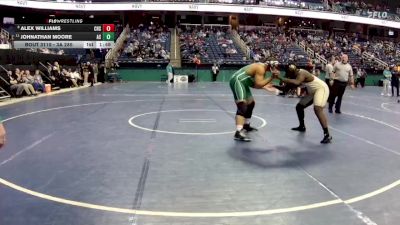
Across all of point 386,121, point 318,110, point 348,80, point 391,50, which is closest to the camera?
point 318,110

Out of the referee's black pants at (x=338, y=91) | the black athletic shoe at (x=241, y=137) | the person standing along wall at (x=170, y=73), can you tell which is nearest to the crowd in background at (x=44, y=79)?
the person standing along wall at (x=170, y=73)

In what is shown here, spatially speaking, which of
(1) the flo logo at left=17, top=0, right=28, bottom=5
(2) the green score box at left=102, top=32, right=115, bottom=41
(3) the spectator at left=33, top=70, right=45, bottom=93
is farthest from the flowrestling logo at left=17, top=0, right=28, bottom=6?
(3) the spectator at left=33, top=70, right=45, bottom=93

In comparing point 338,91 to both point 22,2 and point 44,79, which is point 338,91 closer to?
point 44,79

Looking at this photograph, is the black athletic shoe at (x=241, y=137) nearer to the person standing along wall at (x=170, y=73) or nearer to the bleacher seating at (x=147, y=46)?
the person standing along wall at (x=170, y=73)

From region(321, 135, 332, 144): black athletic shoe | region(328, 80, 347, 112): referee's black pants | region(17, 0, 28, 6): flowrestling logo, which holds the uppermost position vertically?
region(17, 0, 28, 6): flowrestling logo

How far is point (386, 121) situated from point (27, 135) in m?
8.24

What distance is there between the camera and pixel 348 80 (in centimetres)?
1189

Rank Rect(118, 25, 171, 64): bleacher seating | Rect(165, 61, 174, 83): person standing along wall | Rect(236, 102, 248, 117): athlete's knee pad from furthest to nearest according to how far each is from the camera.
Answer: Rect(118, 25, 171, 64): bleacher seating → Rect(165, 61, 174, 83): person standing along wall → Rect(236, 102, 248, 117): athlete's knee pad

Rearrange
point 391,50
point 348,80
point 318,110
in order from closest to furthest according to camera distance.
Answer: point 318,110 < point 348,80 < point 391,50

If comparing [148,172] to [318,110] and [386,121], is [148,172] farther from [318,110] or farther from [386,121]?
[386,121]

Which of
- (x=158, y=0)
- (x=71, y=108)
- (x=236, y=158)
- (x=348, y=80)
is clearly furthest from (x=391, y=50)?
(x=236, y=158)

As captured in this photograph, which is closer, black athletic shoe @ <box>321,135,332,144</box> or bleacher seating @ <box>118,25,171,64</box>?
black athletic shoe @ <box>321,135,332,144</box>

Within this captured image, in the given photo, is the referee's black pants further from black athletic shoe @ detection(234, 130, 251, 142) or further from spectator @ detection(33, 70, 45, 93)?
spectator @ detection(33, 70, 45, 93)
